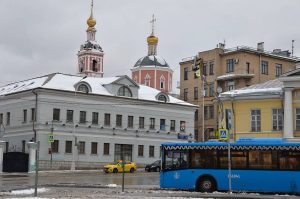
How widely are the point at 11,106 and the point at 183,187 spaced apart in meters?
40.3

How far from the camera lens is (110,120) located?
63.7 m

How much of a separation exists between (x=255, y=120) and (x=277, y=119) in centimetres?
171

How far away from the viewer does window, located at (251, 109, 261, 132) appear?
4047 centimetres

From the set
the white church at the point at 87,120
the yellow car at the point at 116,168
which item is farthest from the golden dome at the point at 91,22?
the yellow car at the point at 116,168

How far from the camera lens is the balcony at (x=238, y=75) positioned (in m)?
72.1

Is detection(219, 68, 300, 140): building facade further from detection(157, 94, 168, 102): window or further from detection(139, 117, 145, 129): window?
detection(157, 94, 168, 102): window

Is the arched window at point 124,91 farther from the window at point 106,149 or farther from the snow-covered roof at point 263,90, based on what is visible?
the snow-covered roof at point 263,90

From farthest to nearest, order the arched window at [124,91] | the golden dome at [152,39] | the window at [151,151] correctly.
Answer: the golden dome at [152,39]
the window at [151,151]
the arched window at [124,91]

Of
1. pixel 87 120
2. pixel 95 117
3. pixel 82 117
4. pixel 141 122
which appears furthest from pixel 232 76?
pixel 82 117

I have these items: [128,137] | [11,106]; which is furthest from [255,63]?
[11,106]

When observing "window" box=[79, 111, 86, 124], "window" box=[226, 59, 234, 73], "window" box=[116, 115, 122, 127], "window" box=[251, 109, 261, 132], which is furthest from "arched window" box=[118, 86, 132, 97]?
"window" box=[251, 109, 261, 132]

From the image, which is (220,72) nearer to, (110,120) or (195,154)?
(110,120)

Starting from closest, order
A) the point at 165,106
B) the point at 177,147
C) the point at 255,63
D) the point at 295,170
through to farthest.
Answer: the point at 295,170 → the point at 177,147 → the point at 165,106 → the point at 255,63

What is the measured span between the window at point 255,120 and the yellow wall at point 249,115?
24 centimetres
